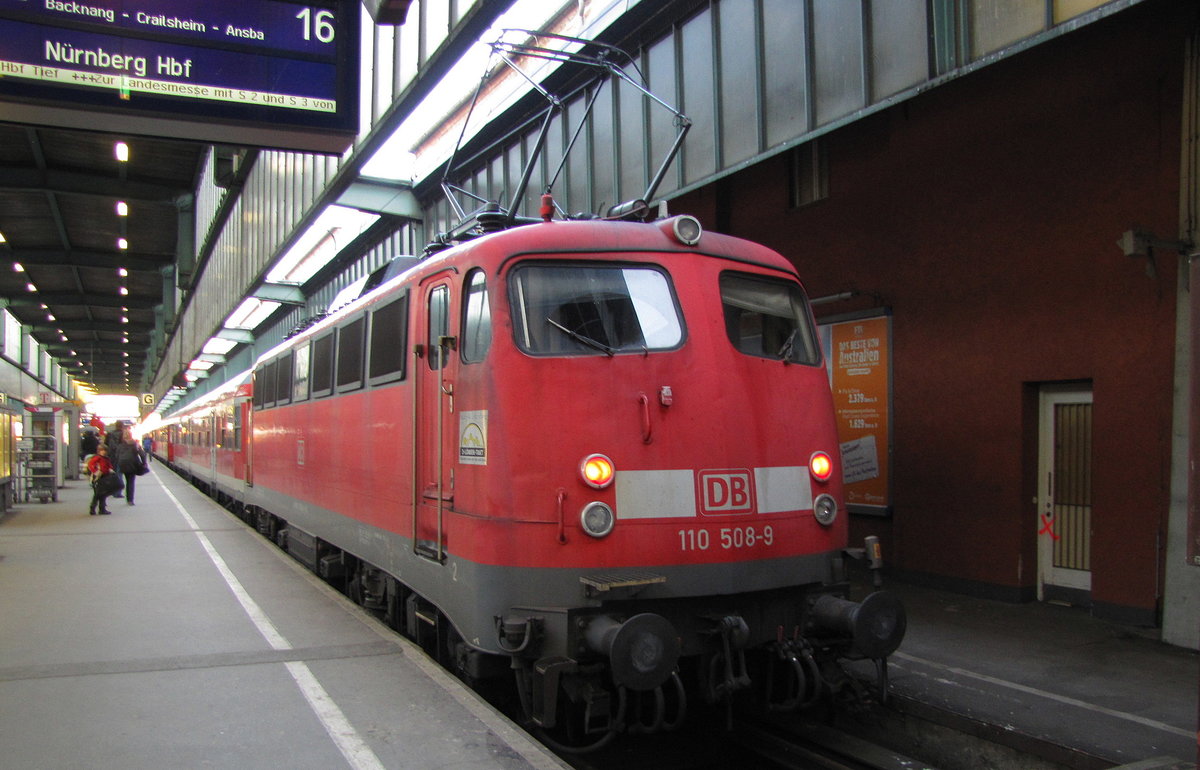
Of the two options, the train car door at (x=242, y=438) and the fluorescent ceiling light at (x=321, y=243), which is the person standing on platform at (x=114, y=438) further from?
the train car door at (x=242, y=438)

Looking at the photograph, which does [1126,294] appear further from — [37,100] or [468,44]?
[37,100]

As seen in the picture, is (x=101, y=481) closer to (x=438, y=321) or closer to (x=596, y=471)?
(x=438, y=321)

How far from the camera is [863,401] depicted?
10.6 metres

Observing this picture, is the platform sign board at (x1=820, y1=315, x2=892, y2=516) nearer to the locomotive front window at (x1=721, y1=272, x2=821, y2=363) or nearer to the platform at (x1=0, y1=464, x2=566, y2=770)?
the locomotive front window at (x1=721, y1=272, x2=821, y2=363)

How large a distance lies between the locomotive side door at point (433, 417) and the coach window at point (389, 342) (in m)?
0.40

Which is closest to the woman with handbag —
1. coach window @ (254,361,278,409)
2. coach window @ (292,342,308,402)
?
coach window @ (254,361,278,409)

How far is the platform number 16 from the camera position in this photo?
23.3 ft

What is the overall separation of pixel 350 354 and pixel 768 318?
160 inches

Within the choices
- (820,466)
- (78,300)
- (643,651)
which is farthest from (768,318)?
(78,300)

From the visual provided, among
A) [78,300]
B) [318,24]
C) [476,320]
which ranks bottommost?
[476,320]

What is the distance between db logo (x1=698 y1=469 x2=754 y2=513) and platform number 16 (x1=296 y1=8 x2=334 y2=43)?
467 centimetres

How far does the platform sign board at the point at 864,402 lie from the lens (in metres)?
10.3

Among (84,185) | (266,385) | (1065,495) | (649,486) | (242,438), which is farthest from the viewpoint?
(84,185)

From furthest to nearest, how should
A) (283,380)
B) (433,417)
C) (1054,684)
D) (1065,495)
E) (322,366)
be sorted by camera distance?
(283,380) → (322,366) → (1065,495) → (1054,684) → (433,417)
